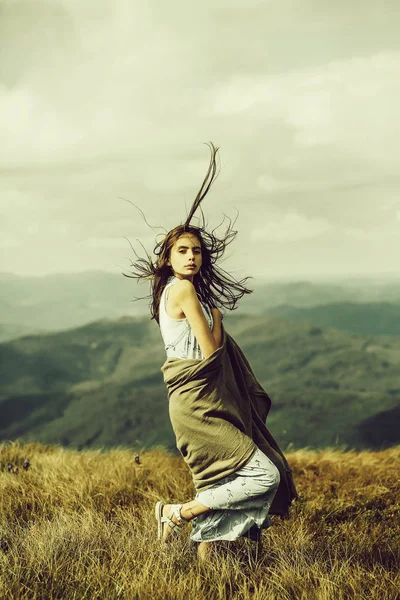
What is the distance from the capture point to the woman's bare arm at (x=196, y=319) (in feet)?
13.2

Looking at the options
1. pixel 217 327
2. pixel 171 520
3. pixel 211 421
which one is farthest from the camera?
pixel 171 520

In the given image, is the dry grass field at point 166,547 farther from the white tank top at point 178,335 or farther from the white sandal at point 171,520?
the white tank top at point 178,335

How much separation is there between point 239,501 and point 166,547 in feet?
2.02

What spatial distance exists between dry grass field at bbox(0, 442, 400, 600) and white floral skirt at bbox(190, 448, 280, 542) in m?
0.16

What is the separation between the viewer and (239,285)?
15.3 feet

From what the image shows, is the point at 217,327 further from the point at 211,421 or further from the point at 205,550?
the point at 205,550

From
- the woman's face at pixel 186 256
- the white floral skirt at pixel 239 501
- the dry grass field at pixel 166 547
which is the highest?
the woman's face at pixel 186 256

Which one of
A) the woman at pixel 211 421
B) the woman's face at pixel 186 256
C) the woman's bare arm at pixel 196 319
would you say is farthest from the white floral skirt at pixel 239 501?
the woman's face at pixel 186 256

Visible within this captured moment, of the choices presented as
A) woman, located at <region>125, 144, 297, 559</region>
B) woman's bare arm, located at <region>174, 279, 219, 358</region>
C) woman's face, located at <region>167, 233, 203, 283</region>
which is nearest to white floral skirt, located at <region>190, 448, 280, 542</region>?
woman, located at <region>125, 144, 297, 559</region>

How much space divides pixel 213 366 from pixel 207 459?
2.02ft

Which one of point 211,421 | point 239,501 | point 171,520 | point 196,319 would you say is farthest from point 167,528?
point 196,319

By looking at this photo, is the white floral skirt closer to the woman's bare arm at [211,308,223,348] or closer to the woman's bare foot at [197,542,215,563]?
the woman's bare foot at [197,542,215,563]

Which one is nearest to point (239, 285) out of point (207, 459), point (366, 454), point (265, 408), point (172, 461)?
point (265, 408)

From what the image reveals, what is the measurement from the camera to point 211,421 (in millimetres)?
4004
